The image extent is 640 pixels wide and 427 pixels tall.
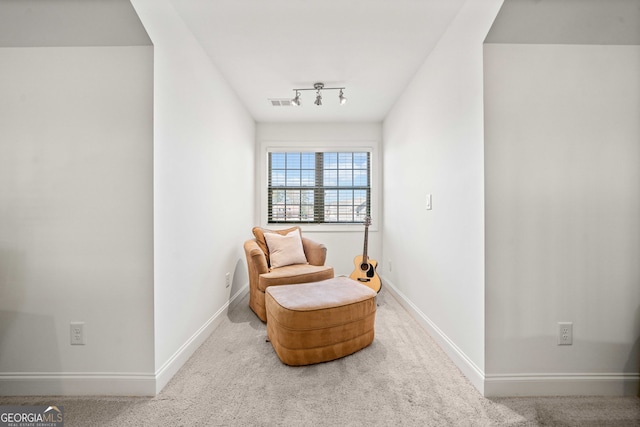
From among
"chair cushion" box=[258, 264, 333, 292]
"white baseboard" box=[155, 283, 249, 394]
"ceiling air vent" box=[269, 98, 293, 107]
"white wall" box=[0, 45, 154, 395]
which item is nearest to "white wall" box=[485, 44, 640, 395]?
"chair cushion" box=[258, 264, 333, 292]

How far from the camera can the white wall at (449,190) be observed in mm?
1677

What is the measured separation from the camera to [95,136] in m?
1.61

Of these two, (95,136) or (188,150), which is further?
(188,150)

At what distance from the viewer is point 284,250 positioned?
3.16 m

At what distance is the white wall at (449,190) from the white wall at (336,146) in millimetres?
1020

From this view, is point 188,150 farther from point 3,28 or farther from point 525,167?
point 525,167

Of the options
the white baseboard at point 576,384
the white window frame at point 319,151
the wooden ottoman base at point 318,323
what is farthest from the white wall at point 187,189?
the white baseboard at point 576,384

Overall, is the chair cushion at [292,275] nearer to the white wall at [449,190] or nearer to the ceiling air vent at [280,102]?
the white wall at [449,190]

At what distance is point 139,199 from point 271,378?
1.32 meters

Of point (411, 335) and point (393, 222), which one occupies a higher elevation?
point (393, 222)

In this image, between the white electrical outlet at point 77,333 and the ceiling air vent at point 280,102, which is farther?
the ceiling air vent at point 280,102

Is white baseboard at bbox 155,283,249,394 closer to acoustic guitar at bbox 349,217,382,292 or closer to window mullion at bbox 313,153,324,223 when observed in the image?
acoustic guitar at bbox 349,217,382,292

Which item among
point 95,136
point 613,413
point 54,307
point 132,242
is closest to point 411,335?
point 613,413

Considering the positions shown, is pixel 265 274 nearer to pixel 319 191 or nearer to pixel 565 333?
pixel 319 191
